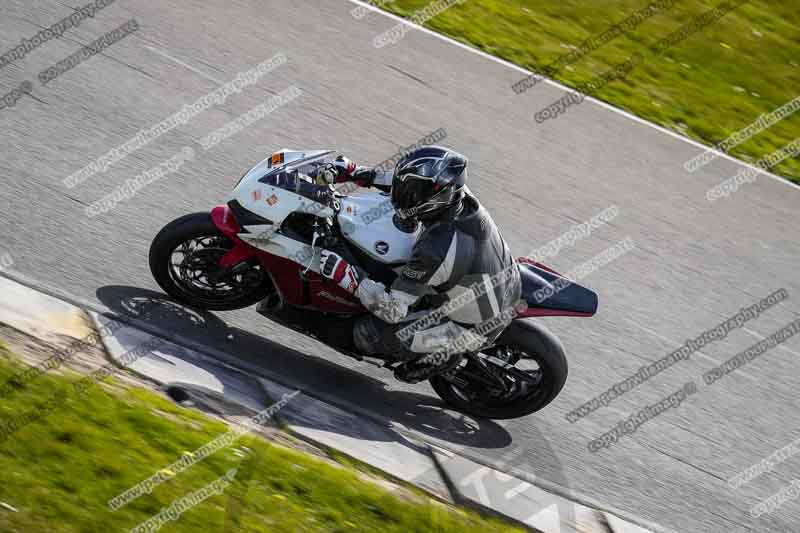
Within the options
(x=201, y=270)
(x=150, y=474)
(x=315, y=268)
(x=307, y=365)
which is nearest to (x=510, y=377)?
(x=307, y=365)

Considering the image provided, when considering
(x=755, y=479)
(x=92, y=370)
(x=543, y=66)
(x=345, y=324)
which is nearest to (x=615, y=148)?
(x=543, y=66)

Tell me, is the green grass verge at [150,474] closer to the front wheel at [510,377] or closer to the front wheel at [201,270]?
the front wheel at [201,270]

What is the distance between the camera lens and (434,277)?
6.54 metres

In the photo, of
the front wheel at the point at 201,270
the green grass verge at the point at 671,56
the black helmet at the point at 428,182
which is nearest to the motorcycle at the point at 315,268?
the front wheel at the point at 201,270

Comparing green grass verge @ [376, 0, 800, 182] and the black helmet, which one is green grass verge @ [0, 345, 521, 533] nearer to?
the black helmet

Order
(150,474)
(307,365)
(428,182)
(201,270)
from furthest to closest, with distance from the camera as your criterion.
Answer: (307,365), (201,270), (428,182), (150,474)

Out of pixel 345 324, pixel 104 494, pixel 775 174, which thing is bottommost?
pixel 775 174

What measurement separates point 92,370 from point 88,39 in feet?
18.0

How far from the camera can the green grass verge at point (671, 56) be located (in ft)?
44.1

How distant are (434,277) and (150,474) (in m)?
2.24

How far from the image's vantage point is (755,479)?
8.02 meters

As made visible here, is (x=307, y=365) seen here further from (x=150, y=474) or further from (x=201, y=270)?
(x=150, y=474)

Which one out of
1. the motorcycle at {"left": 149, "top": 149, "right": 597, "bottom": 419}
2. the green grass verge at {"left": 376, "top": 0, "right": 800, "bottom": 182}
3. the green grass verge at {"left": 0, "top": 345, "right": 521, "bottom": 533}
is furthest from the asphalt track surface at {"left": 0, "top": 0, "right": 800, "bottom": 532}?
the green grass verge at {"left": 0, "top": 345, "right": 521, "bottom": 533}

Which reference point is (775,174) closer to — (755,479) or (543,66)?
(543,66)
